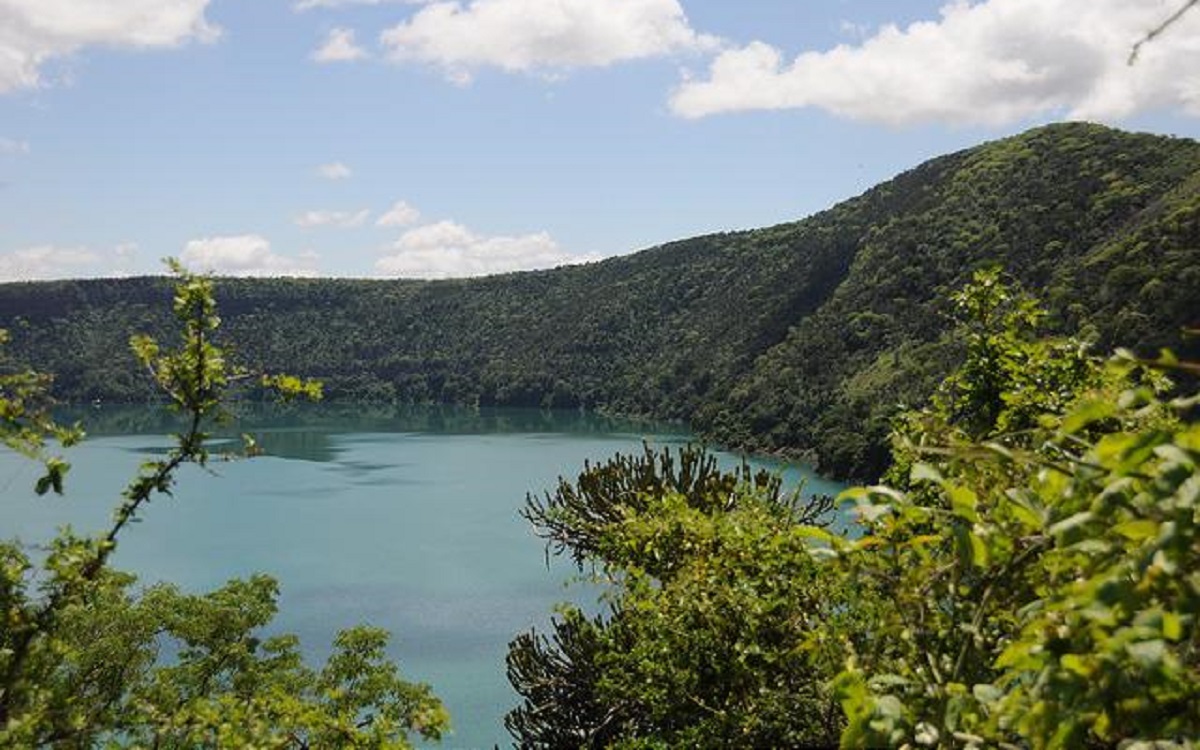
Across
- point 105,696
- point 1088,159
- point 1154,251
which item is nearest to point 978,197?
point 1088,159

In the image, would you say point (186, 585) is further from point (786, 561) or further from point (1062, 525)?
point (1062, 525)

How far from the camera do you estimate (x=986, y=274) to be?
9.85 m

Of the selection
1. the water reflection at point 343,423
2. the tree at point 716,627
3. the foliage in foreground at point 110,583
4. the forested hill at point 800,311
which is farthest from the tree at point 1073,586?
the water reflection at point 343,423

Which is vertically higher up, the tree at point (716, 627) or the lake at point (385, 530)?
the tree at point (716, 627)

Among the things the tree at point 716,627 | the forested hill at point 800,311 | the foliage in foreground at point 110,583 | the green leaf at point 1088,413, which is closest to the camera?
the green leaf at point 1088,413

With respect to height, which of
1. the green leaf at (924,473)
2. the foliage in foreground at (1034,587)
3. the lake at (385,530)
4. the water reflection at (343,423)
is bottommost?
the lake at (385,530)

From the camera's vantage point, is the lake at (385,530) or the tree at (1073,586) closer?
the tree at (1073,586)

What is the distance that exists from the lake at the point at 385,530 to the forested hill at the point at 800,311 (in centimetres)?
1261

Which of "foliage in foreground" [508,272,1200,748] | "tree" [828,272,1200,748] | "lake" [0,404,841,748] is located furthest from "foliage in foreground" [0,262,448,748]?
"lake" [0,404,841,748]

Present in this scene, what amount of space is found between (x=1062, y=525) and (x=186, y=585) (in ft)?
175

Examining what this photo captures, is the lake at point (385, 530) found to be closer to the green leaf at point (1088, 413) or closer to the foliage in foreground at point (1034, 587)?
the foliage in foreground at point (1034, 587)

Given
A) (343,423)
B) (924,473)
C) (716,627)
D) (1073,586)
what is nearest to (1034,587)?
(1073,586)

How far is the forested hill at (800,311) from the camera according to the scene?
76.8m

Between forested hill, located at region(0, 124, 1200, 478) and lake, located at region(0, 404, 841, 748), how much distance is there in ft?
41.4
